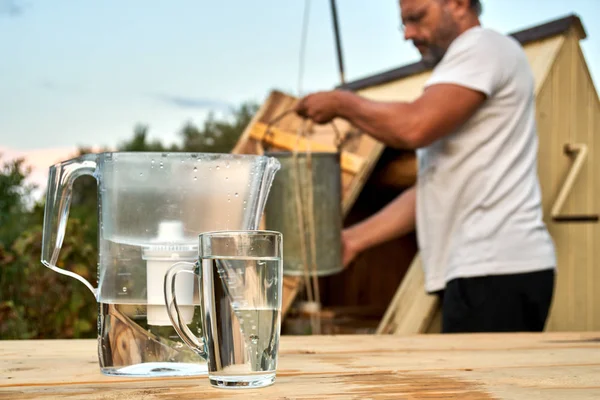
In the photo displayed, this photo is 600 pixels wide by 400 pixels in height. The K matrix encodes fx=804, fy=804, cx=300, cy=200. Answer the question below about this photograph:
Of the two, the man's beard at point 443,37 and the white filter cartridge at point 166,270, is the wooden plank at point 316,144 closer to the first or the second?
the man's beard at point 443,37

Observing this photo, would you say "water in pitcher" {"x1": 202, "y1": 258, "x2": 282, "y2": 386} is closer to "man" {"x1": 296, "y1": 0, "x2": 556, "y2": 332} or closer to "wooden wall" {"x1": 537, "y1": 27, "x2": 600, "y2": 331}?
"man" {"x1": 296, "y1": 0, "x2": 556, "y2": 332}

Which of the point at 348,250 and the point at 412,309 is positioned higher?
the point at 348,250

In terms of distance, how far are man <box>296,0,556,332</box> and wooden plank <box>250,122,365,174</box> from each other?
70 cm

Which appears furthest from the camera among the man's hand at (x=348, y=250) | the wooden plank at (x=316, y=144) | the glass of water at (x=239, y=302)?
the wooden plank at (x=316, y=144)

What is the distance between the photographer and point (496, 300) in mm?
2678

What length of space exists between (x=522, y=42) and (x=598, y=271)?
1120 millimetres

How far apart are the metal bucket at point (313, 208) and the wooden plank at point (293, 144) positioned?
593mm

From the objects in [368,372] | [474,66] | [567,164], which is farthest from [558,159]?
[368,372]

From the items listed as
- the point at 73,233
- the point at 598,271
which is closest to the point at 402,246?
the point at 598,271

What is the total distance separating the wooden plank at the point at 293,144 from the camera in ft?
11.5

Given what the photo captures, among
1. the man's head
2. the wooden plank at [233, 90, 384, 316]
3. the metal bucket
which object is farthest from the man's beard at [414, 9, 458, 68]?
the wooden plank at [233, 90, 384, 316]

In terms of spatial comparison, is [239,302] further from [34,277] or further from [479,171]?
[34,277]

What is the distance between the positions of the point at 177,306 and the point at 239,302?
10cm

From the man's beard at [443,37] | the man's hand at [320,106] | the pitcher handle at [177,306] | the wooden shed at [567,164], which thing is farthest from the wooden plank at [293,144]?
the pitcher handle at [177,306]
